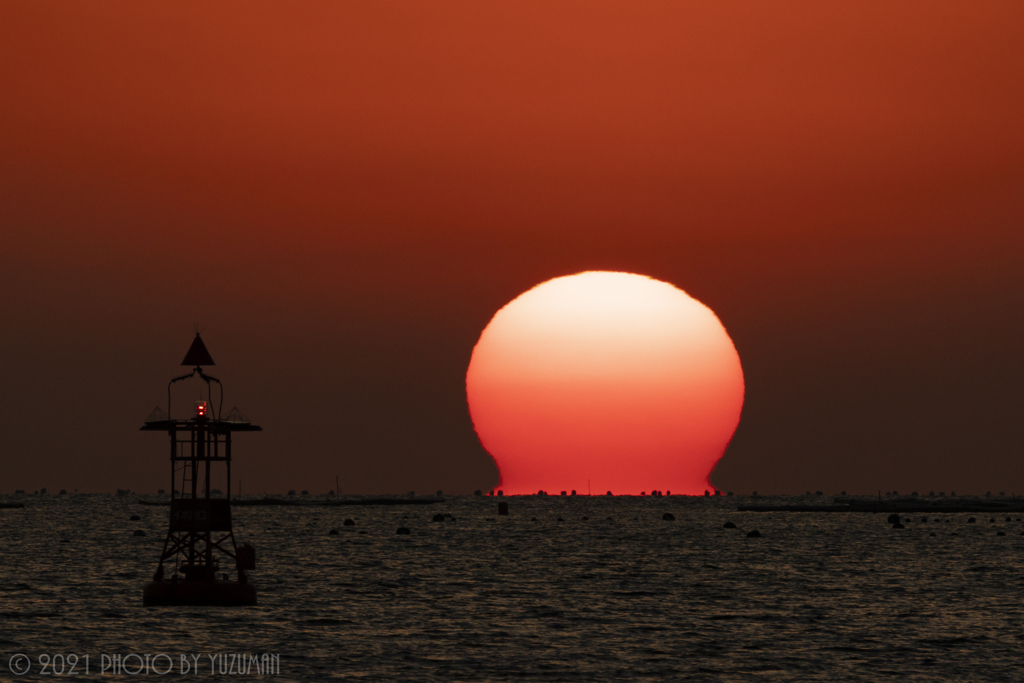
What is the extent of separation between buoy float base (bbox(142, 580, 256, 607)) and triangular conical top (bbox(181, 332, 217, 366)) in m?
10.3

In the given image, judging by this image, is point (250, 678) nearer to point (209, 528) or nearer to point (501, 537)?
point (209, 528)

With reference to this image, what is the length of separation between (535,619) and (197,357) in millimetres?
20505

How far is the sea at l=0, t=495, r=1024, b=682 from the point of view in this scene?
4678 centimetres

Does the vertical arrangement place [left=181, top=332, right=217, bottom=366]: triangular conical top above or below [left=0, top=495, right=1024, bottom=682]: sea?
above

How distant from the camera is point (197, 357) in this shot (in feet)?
199

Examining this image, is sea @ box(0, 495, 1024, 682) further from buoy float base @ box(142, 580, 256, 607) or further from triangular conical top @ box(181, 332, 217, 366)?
triangular conical top @ box(181, 332, 217, 366)

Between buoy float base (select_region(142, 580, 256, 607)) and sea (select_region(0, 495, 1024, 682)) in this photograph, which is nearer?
sea (select_region(0, 495, 1024, 682))

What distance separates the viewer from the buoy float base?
5988cm

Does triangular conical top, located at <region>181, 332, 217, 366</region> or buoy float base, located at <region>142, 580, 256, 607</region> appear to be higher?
triangular conical top, located at <region>181, 332, 217, 366</region>

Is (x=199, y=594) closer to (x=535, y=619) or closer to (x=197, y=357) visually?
(x=197, y=357)

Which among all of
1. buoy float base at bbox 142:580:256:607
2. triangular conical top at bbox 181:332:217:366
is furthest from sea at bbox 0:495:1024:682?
triangular conical top at bbox 181:332:217:366

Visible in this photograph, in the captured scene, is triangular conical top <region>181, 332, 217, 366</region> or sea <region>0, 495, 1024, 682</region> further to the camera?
triangular conical top <region>181, 332, 217, 366</region>

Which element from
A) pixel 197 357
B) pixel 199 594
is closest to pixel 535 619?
pixel 199 594

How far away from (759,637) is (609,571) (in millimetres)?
39504
